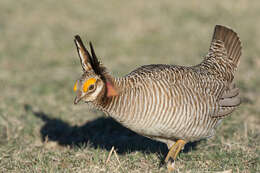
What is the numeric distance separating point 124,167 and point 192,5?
358 inches

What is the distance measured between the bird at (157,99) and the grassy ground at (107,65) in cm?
43

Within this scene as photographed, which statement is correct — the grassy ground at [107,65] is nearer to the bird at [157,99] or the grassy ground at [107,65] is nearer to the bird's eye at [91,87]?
the bird at [157,99]

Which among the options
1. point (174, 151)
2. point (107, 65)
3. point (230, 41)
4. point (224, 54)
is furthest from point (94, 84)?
point (107, 65)

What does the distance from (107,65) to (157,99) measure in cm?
536

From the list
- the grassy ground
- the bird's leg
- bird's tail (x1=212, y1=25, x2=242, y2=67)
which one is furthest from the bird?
bird's tail (x1=212, y1=25, x2=242, y2=67)

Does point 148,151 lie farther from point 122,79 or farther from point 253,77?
point 253,77

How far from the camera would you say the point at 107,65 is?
8.92 metres

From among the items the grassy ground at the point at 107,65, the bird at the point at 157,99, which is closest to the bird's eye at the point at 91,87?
the bird at the point at 157,99

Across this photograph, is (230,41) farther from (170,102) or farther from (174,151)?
(170,102)

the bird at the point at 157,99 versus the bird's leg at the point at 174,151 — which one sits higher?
the bird at the point at 157,99

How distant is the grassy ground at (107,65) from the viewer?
171 inches

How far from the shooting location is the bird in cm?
364

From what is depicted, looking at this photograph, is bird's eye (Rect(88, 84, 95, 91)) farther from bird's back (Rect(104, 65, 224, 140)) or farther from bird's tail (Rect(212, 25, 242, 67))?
bird's tail (Rect(212, 25, 242, 67))

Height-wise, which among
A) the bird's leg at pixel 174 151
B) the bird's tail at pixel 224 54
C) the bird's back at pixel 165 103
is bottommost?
the bird's leg at pixel 174 151
